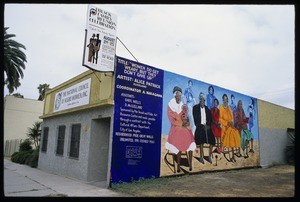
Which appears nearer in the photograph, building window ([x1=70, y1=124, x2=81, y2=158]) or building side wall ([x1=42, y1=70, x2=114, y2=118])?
building side wall ([x1=42, y1=70, x2=114, y2=118])

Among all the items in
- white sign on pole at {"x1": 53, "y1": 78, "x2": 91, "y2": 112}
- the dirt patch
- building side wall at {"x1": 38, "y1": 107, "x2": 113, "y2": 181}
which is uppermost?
white sign on pole at {"x1": 53, "y1": 78, "x2": 91, "y2": 112}

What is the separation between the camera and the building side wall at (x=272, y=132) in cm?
1936

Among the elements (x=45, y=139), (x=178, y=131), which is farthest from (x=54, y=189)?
(x=45, y=139)

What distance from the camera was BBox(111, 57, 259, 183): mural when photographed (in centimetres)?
1136

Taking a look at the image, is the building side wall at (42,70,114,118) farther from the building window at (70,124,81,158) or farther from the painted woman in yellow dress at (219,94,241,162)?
the painted woman in yellow dress at (219,94,241,162)

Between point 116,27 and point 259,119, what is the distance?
474 inches

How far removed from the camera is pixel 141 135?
1186 cm

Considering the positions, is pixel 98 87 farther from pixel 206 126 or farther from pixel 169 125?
pixel 206 126

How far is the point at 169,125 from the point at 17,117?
2860 cm

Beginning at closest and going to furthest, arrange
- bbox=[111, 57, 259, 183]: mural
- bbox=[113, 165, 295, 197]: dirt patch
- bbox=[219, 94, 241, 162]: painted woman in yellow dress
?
bbox=[113, 165, 295, 197]: dirt patch < bbox=[111, 57, 259, 183]: mural < bbox=[219, 94, 241, 162]: painted woman in yellow dress

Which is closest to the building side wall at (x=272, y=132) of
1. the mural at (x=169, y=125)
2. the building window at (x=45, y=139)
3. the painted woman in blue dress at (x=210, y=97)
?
the mural at (x=169, y=125)

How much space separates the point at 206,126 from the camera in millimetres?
14914

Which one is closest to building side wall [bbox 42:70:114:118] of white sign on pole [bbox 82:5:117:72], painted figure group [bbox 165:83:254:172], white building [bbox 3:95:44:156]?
white sign on pole [bbox 82:5:117:72]

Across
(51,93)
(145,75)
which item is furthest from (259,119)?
(51,93)
